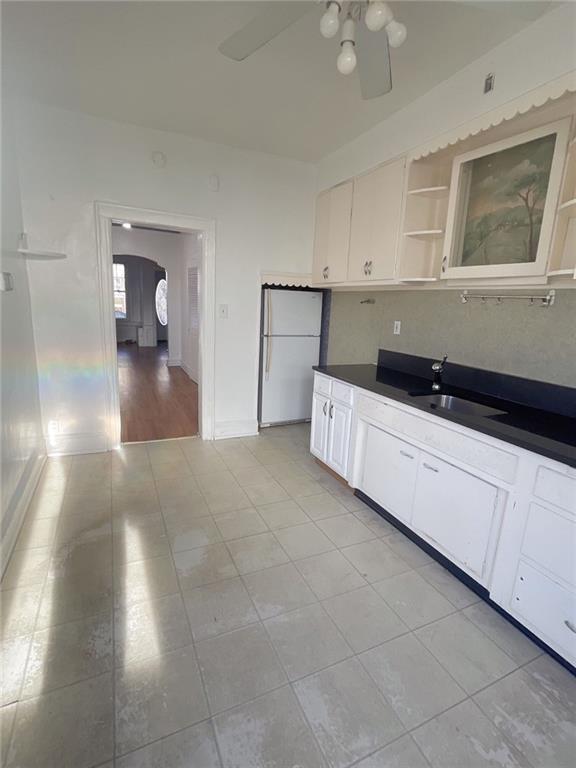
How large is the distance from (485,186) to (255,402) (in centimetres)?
268

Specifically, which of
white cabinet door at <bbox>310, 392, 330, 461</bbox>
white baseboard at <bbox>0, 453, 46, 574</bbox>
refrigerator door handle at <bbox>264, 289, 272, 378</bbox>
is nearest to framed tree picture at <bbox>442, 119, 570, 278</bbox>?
white cabinet door at <bbox>310, 392, 330, 461</bbox>

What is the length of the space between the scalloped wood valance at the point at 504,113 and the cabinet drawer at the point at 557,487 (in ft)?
5.23

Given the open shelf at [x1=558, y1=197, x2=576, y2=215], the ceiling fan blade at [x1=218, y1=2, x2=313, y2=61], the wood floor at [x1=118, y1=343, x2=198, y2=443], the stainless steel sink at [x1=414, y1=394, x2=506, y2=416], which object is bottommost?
the wood floor at [x1=118, y1=343, x2=198, y2=443]

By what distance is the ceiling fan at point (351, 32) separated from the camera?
3.98 feet

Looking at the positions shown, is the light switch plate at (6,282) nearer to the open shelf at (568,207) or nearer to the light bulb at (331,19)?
the light bulb at (331,19)

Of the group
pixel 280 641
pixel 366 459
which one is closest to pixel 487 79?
pixel 366 459

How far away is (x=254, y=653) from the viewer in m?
1.52

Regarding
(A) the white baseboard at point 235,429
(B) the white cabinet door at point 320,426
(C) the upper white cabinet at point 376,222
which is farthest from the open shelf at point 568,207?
(A) the white baseboard at point 235,429

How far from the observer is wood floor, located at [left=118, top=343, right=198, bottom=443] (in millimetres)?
3957

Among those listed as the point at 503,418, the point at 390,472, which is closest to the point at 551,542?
the point at 503,418

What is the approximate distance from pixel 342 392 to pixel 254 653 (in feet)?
5.69

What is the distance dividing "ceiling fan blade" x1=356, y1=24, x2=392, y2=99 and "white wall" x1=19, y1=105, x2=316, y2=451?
202cm

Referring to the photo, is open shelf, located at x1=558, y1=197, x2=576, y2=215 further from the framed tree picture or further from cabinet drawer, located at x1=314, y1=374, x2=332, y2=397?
cabinet drawer, located at x1=314, y1=374, x2=332, y2=397

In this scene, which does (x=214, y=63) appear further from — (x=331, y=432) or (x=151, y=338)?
(x=151, y=338)
